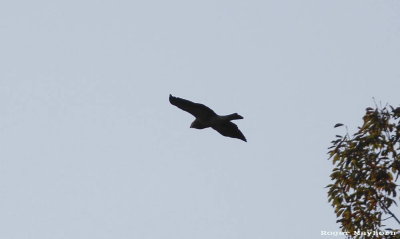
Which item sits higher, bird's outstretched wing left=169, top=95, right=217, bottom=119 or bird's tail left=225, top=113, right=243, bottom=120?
bird's outstretched wing left=169, top=95, right=217, bottom=119

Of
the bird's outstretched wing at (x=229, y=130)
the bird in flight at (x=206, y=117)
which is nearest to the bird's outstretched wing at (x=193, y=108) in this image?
the bird in flight at (x=206, y=117)

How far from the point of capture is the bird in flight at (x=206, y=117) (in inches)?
758

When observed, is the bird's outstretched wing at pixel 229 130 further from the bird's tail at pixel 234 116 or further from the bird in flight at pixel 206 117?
the bird's tail at pixel 234 116

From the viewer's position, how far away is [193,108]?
19344mm

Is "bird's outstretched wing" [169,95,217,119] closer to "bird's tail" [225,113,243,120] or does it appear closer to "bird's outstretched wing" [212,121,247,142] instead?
"bird's outstretched wing" [212,121,247,142]

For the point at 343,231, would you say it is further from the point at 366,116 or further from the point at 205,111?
the point at 205,111

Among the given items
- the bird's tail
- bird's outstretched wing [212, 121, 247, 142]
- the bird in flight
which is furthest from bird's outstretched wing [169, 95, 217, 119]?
the bird's tail

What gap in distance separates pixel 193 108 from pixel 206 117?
428mm

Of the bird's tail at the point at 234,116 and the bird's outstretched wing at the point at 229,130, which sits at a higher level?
the bird's outstretched wing at the point at 229,130

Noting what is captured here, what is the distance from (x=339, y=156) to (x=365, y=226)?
162 cm

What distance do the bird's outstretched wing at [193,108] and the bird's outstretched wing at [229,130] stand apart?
16.2 inches

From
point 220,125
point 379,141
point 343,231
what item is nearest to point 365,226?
point 343,231

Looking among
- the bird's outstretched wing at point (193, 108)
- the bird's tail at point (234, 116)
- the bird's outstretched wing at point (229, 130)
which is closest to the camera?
the bird's tail at point (234, 116)

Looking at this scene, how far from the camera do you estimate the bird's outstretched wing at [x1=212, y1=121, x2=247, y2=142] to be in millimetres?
19797
